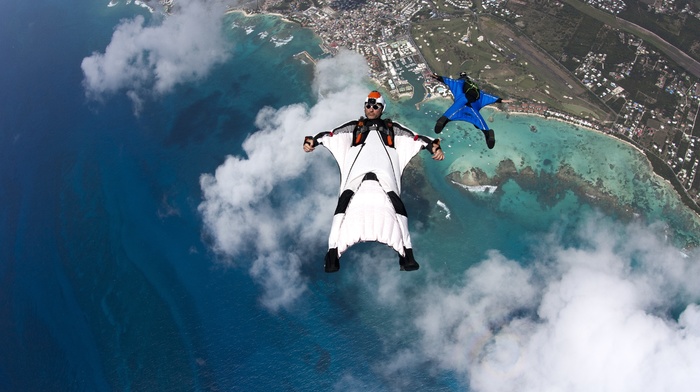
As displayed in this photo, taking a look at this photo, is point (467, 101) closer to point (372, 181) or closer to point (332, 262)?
point (372, 181)

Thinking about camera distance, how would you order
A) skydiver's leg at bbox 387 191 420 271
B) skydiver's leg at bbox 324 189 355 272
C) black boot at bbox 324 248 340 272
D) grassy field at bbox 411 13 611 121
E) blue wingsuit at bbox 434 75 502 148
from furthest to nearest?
1. grassy field at bbox 411 13 611 121
2. blue wingsuit at bbox 434 75 502 148
3. skydiver's leg at bbox 324 189 355 272
4. black boot at bbox 324 248 340 272
5. skydiver's leg at bbox 387 191 420 271

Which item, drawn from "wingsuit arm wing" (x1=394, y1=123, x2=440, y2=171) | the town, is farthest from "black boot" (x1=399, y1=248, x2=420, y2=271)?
the town

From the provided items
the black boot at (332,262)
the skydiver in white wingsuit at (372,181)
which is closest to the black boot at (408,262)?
the skydiver in white wingsuit at (372,181)

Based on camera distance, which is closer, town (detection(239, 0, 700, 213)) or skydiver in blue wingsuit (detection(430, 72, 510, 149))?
skydiver in blue wingsuit (detection(430, 72, 510, 149))

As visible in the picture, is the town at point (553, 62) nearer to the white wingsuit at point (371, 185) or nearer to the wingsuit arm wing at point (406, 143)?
the wingsuit arm wing at point (406, 143)

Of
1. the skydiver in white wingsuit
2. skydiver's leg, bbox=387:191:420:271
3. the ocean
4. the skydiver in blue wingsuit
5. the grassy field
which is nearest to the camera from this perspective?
skydiver's leg, bbox=387:191:420:271

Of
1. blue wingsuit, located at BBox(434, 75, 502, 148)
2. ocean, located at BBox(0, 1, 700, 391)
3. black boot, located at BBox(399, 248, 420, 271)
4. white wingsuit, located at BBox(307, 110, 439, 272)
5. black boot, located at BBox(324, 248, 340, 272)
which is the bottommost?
ocean, located at BBox(0, 1, 700, 391)

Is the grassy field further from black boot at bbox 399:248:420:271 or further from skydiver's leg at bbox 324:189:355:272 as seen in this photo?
black boot at bbox 399:248:420:271

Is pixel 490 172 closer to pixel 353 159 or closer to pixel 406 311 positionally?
pixel 406 311
